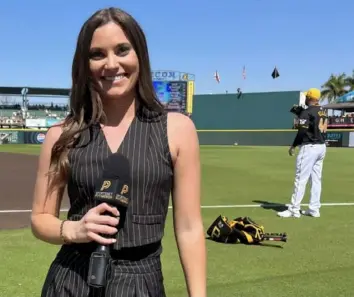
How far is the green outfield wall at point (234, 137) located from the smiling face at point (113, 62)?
37686 mm

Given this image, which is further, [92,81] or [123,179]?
[92,81]

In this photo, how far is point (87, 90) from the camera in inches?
74.8

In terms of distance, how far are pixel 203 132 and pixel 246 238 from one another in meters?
39.2

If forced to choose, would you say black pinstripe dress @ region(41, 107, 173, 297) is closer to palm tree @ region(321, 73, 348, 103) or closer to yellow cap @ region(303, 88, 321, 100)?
yellow cap @ region(303, 88, 321, 100)

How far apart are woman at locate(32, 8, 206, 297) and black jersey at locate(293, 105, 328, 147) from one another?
705cm

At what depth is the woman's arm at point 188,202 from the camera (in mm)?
1844

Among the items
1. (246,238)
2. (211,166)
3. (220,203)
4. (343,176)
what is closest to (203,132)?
(211,166)

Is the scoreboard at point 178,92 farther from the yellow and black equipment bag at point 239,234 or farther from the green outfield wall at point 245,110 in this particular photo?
the yellow and black equipment bag at point 239,234

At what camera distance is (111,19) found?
1809 mm

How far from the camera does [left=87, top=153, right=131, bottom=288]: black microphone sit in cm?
148

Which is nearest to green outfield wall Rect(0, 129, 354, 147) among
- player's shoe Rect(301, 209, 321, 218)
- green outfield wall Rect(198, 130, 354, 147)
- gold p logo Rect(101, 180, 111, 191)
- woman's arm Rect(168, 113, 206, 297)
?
green outfield wall Rect(198, 130, 354, 147)

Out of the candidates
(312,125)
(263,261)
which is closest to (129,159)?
(263,261)

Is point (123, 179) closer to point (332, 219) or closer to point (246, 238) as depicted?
point (246, 238)

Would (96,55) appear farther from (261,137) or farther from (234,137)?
(234,137)
